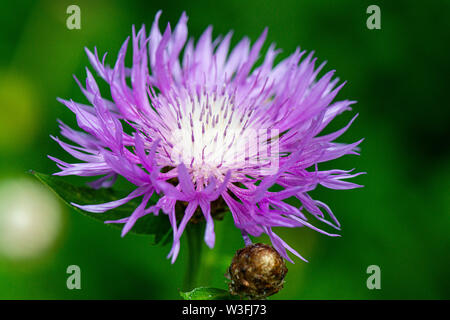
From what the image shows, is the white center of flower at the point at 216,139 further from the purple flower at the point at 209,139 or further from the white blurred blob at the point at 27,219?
the white blurred blob at the point at 27,219

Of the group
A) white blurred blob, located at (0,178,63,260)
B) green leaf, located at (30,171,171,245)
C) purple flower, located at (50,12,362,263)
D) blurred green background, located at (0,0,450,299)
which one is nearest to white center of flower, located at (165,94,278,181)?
purple flower, located at (50,12,362,263)

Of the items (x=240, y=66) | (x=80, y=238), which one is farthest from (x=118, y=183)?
(x=240, y=66)

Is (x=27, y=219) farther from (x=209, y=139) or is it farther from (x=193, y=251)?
(x=209, y=139)

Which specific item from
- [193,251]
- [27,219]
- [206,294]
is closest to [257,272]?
[206,294]

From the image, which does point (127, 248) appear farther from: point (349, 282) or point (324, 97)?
point (324, 97)

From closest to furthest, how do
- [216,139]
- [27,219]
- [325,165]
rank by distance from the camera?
1. [216,139]
2. [27,219]
3. [325,165]

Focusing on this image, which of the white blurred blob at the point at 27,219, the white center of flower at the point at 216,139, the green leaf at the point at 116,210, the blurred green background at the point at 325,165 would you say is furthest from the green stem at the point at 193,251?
the white blurred blob at the point at 27,219
